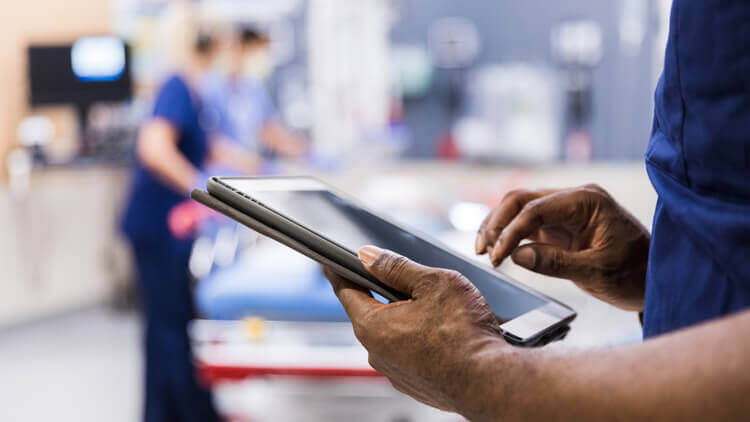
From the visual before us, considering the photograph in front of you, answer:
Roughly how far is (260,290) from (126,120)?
3.82m

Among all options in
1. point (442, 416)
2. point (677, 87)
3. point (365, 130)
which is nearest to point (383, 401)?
point (442, 416)

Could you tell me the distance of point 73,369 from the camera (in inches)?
150

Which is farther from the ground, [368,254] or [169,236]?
[368,254]

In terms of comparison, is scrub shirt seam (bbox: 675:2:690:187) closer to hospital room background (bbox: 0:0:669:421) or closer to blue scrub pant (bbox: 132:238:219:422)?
hospital room background (bbox: 0:0:669:421)

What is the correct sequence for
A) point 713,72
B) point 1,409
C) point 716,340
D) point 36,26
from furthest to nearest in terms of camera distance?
point 36,26, point 1,409, point 713,72, point 716,340

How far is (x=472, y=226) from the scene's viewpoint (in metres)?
2.97

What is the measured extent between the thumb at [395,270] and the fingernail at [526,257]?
0.29m

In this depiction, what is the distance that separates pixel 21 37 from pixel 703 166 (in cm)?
520

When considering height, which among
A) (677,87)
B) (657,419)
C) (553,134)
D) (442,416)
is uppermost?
(677,87)

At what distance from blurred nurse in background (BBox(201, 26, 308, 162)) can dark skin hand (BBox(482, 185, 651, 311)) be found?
2155 mm

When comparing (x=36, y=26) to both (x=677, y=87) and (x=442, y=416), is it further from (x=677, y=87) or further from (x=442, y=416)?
(x=677, y=87)

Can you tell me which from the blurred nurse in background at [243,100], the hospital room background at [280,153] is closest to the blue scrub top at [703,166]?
the hospital room background at [280,153]

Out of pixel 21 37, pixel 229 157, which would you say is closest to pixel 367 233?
pixel 229 157

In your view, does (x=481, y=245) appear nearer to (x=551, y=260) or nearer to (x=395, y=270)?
(x=551, y=260)
